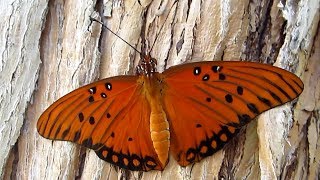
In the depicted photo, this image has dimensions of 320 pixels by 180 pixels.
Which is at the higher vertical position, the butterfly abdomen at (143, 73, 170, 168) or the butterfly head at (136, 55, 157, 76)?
Answer: the butterfly head at (136, 55, 157, 76)

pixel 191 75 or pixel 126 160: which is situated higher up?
pixel 191 75

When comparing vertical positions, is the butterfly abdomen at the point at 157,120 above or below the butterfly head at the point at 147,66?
below

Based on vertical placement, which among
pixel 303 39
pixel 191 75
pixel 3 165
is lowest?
pixel 3 165

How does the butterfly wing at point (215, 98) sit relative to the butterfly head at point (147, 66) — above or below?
below

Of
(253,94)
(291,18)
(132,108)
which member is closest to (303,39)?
(291,18)

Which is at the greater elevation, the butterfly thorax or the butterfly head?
the butterfly head

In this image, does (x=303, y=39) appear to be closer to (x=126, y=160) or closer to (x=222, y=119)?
(x=222, y=119)
